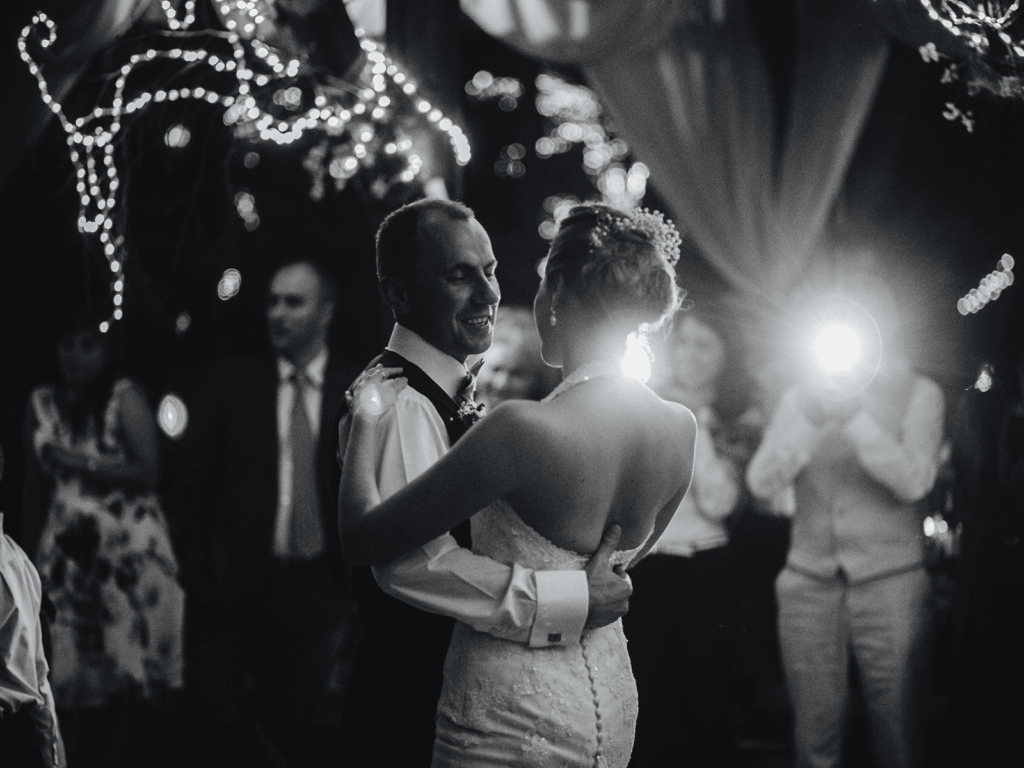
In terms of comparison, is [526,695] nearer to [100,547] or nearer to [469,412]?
[469,412]

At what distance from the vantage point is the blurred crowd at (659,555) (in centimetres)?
350

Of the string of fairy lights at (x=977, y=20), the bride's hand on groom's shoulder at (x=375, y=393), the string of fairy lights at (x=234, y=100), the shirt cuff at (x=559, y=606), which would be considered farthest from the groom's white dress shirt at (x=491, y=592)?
the string of fairy lights at (x=977, y=20)

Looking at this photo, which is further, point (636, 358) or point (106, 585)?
point (106, 585)

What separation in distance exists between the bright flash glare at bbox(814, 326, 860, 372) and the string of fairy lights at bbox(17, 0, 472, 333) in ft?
4.33

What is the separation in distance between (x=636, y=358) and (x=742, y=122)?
66.8 inches

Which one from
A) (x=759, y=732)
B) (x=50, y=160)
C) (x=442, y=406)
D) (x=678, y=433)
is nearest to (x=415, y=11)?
(x=50, y=160)

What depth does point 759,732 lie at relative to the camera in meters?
4.40

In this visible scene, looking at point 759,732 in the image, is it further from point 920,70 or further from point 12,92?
point 12,92

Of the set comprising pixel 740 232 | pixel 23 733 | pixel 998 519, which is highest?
pixel 740 232

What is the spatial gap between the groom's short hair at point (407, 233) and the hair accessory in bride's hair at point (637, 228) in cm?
45

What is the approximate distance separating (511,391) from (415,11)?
51.9 inches

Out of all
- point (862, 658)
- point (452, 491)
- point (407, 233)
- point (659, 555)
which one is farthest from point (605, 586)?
point (862, 658)

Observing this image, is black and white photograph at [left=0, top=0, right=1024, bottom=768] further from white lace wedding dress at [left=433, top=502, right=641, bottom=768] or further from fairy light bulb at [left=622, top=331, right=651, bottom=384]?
white lace wedding dress at [left=433, top=502, right=641, bottom=768]

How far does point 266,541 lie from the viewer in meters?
3.76
